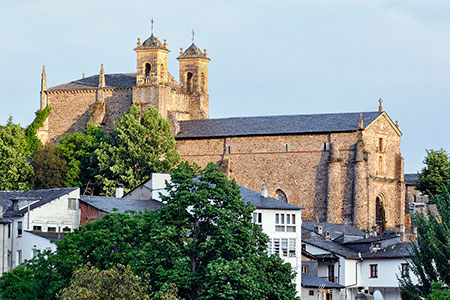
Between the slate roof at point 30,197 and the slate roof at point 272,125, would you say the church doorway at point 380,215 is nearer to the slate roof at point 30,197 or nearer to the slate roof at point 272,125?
the slate roof at point 272,125

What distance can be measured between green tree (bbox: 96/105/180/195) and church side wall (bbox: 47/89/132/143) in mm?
6920

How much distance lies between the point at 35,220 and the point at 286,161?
3458cm

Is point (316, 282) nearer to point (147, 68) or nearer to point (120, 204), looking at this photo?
point (120, 204)

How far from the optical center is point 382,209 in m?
107

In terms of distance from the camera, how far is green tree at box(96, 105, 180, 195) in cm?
10594

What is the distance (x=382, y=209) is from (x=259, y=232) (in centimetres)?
4986

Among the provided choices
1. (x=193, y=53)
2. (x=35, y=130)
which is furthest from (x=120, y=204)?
(x=193, y=53)

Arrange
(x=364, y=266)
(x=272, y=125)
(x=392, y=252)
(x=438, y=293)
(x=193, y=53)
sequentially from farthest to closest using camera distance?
(x=193, y=53) < (x=272, y=125) < (x=364, y=266) < (x=392, y=252) < (x=438, y=293)

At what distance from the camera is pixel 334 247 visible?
83.9 m

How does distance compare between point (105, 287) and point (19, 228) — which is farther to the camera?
point (19, 228)

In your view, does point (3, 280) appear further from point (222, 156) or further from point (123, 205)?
point (222, 156)

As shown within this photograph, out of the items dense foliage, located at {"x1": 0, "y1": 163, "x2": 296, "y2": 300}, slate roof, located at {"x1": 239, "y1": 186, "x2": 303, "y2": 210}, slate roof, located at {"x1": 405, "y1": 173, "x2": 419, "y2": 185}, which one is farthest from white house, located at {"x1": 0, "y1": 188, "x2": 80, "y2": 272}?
slate roof, located at {"x1": 405, "y1": 173, "x2": 419, "y2": 185}

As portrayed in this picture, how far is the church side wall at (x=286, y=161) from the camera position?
106 m

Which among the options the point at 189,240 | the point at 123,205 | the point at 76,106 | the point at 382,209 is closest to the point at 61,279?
the point at 189,240
